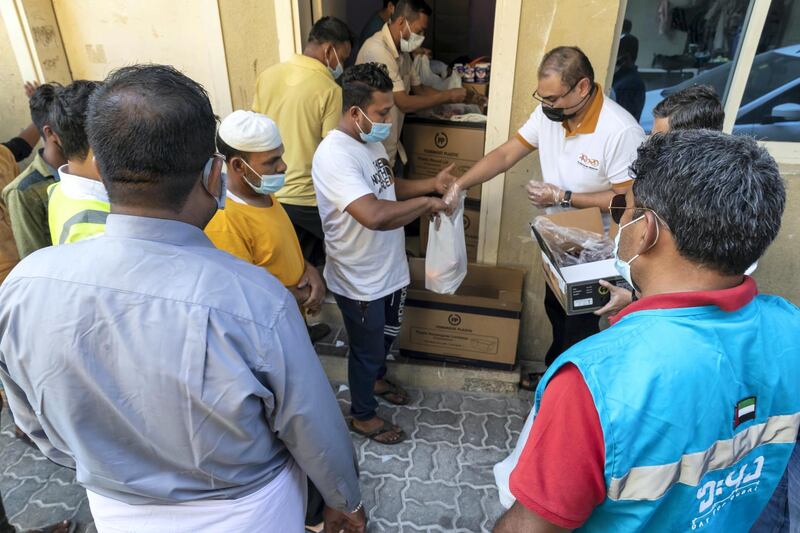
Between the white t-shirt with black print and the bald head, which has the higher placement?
the bald head

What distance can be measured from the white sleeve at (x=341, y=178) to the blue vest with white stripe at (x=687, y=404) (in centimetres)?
145

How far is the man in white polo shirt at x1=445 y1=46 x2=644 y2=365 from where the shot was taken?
247 cm

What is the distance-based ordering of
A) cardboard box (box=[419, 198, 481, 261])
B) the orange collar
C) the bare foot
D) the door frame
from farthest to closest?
cardboard box (box=[419, 198, 481, 261])
the bare foot
the door frame
the orange collar

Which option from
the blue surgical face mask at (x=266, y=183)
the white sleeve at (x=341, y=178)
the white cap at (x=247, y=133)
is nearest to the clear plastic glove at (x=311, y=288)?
the white sleeve at (x=341, y=178)

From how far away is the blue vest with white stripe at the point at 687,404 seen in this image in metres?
0.95

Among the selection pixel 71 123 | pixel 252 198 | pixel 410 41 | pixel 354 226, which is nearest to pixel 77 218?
pixel 71 123

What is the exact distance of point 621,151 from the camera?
2.47 m

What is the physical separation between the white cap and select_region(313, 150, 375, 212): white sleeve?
36cm

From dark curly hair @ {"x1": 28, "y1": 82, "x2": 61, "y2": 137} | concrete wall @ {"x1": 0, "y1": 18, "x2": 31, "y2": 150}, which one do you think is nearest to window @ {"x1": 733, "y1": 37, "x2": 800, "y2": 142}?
dark curly hair @ {"x1": 28, "y1": 82, "x2": 61, "y2": 137}

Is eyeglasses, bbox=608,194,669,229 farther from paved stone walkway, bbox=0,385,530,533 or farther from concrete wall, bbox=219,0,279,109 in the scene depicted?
concrete wall, bbox=219,0,279,109

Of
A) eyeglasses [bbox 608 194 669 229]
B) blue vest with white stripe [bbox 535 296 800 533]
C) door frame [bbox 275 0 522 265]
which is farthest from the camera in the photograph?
door frame [bbox 275 0 522 265]

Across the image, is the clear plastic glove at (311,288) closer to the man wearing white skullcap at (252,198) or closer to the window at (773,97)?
the man wearing white skullcap at (252,198)

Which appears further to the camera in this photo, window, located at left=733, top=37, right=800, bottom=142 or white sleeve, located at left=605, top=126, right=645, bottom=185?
window, located at left=733, top=37, right=800, bottom=142

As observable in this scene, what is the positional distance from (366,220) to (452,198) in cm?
64
